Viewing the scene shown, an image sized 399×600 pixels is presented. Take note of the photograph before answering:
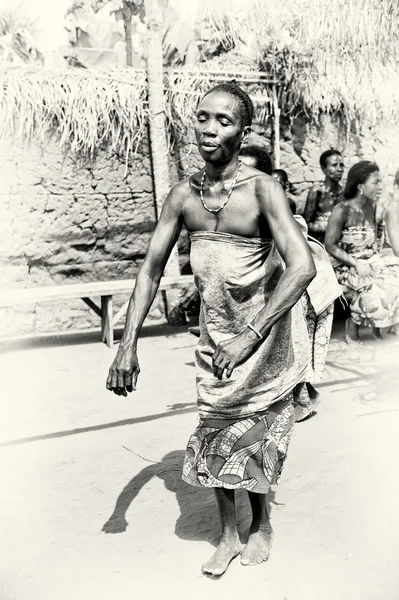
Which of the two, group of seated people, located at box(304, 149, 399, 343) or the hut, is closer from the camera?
group of seated people, located at box(304, 149, 399, 343)

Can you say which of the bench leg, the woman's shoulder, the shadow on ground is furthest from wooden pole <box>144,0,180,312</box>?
the shadow on ground

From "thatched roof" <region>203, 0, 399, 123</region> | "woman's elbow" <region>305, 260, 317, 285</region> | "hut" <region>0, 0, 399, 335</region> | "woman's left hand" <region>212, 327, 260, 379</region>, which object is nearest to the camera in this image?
"woman's left hand" <region>212, 327, 260, 379</region>

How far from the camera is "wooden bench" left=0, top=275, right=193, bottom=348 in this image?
6.86 metres

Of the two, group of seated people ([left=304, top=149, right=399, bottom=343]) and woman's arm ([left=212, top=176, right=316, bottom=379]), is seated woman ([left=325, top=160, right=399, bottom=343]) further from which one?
woman's arm ([left=212, top=176, right=316, bottom=379])

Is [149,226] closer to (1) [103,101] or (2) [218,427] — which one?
(1) [103,101]

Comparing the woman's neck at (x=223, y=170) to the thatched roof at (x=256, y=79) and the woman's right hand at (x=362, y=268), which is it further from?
the thatched roof at (x=256, y=79)

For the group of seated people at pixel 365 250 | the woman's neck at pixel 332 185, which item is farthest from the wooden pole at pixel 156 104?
the woman's neck at pixel 332 185

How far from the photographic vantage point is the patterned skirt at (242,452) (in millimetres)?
2691

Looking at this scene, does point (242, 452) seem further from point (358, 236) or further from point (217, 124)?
point (358, 236)

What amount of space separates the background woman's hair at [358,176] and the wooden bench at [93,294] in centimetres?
198

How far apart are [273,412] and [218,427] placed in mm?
224

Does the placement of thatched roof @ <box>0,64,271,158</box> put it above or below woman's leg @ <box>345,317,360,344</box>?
above

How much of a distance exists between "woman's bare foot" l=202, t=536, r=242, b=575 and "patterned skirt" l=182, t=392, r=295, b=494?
9.8 inches

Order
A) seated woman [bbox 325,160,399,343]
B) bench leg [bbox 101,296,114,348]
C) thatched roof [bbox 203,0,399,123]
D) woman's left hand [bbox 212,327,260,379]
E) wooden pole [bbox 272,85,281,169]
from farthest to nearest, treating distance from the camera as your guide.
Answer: wooden pole [bbox 272,85,281,169], thatched roof [bbox 203,0,399,123], bench leg [bbox 101,296,114,348], seated woman [bbox 325,160,399,343], woman's left hand [bbox 212,327,260,379]
